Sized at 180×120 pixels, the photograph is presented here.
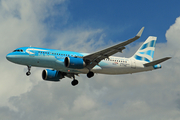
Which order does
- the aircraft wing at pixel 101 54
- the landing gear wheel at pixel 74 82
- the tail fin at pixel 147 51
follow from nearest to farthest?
the aircraft wing at pixel 101 54, the landing gear wheel at pixel 74 82, the tail fin at pixel 147 51

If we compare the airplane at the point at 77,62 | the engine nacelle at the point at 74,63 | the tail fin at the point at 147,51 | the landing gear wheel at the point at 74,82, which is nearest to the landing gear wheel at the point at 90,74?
the airplane at the point at 77,62

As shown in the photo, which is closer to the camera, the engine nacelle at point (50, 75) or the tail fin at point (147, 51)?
the engine nacelle at point (50, 75)

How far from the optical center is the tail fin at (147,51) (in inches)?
1813

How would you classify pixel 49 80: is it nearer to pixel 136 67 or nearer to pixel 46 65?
pixel 46 65

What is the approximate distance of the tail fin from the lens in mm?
46059

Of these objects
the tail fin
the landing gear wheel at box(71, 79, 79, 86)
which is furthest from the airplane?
the tail fin

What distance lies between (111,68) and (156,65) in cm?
868

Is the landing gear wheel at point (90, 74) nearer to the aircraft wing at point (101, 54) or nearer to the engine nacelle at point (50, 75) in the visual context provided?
the aircraft wing at point (101, 54)

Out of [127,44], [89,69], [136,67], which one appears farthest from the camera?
[136,67]

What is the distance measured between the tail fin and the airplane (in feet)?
6.41

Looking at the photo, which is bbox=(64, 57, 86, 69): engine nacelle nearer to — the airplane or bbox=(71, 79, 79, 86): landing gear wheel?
the airplane

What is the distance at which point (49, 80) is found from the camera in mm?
43906

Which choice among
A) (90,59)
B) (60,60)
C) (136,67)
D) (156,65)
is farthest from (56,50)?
(156,65)

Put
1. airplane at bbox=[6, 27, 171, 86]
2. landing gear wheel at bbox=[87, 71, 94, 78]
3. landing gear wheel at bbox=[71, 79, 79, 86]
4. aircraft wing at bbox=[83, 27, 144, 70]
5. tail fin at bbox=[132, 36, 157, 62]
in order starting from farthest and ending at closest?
tail fin at bbox=[132, 36, 157, 62], landing gear wheel at bbox=[71, 79, 79, 86], landing gear wheel at bbox=[87, 71, 94, 78], airplane at bbox=[6, 27, 171, 86], aircraft wing at bbox=[83, 27, 144, 70]
